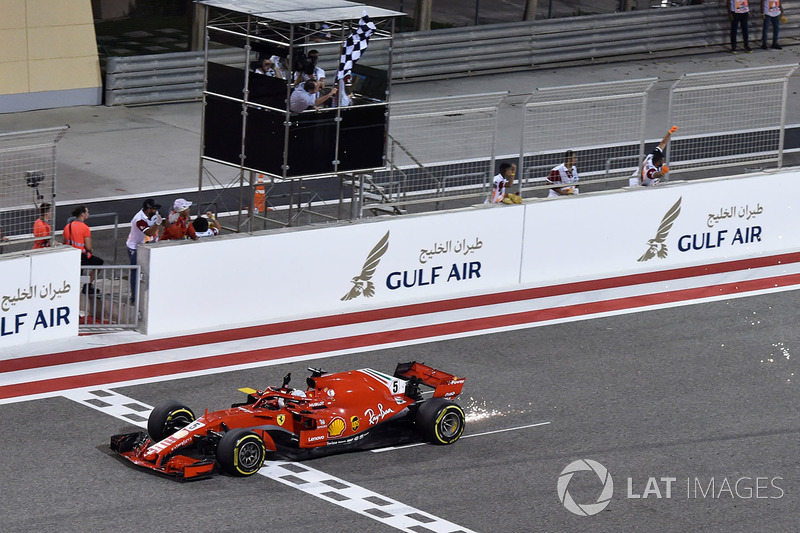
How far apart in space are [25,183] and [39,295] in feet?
4.14

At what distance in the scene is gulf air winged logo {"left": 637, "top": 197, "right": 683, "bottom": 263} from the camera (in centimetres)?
2061

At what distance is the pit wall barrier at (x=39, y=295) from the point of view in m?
16.2

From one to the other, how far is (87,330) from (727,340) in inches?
305

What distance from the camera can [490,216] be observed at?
1923 centimetres

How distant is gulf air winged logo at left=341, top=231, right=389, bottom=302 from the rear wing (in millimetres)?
3603

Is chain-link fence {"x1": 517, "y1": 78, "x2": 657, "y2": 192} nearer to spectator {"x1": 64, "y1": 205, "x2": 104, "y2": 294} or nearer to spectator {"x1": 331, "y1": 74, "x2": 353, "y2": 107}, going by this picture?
spectator {"x1": 331, "y1": 74, "x2": 353, "y2": 107}

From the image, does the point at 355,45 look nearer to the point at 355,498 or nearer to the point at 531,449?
the point at 531,449

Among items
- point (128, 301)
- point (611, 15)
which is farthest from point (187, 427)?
point (611, 15)

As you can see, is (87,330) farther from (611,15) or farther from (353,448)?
(611,15)

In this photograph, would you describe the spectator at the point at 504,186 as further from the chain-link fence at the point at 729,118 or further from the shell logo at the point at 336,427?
the shell logo at the point at 336,427

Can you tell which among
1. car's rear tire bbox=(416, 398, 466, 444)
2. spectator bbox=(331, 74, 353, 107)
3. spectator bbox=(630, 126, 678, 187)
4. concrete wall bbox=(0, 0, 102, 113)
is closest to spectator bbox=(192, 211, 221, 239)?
spectator bbox=(331, 74, 353, 107)

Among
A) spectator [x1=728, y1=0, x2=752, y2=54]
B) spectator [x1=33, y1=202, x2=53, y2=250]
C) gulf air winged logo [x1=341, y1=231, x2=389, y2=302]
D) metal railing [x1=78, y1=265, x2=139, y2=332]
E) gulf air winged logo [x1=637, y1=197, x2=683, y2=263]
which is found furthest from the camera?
spectator [x1=728, y1=0, x2=752, y2=54]

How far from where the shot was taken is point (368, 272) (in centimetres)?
1844

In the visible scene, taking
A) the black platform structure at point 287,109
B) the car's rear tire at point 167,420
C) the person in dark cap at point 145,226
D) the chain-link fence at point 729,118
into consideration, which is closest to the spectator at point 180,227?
the person in dark cap at point 145,226
